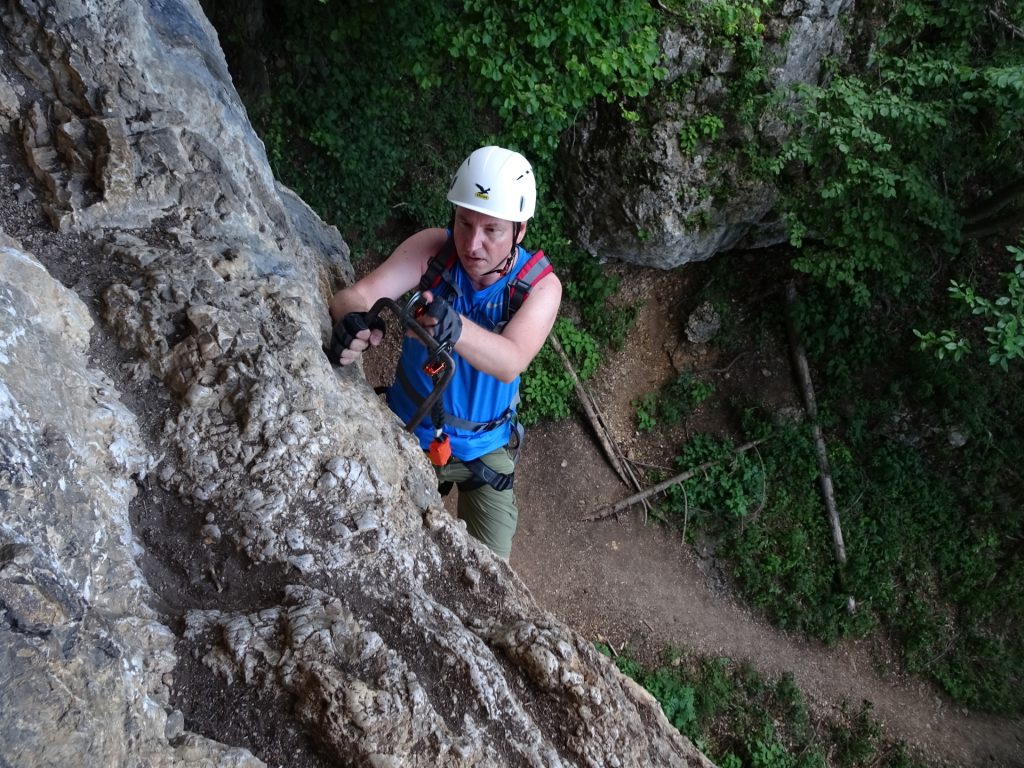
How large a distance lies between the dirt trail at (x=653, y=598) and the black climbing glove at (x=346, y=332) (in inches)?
253

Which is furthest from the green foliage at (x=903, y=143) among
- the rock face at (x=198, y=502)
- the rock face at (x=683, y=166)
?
the rock face at (x=198, y=502)

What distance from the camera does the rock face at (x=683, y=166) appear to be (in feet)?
26.4

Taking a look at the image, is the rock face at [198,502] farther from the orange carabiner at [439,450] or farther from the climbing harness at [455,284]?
the orange carabiner at [439,450]

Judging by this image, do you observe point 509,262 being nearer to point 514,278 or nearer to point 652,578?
point 514,278

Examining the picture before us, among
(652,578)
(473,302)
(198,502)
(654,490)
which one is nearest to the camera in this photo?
(198,502)

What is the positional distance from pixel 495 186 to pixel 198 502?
7.05 feet

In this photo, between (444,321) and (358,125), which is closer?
(444,321)

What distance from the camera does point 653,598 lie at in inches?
368

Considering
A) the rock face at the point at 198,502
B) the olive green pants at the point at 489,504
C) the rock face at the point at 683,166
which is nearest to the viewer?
the rock face at the point at 198,502

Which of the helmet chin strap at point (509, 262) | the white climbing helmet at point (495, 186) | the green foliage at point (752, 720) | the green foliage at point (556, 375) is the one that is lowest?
the green foliage at point (752, 720)

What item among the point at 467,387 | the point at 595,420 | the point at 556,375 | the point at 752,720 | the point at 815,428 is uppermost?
the point at 467,387

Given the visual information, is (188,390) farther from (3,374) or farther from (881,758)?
(881,758)

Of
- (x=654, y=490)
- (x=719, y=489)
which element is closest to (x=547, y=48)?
(x=654, y=490)

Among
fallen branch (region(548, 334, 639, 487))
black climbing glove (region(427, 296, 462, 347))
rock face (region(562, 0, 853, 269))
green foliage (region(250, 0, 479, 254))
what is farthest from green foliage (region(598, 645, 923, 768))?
black climbing glove (region(427, 296, 462, 347))
